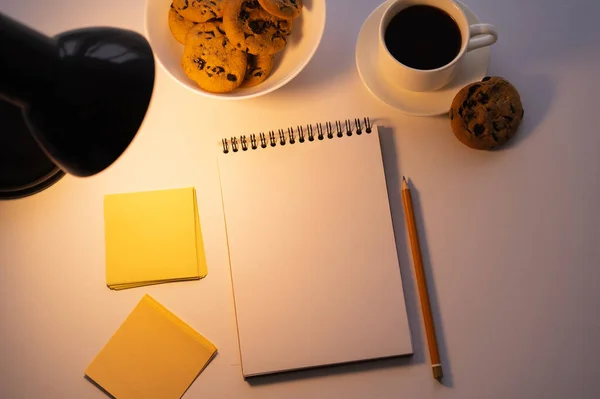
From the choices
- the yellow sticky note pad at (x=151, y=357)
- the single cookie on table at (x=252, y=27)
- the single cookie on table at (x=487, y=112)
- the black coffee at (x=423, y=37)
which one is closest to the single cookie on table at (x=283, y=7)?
the single cookie on table at (x=252, y=27)

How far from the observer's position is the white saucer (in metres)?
0.83

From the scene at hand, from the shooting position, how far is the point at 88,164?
1.51 ft

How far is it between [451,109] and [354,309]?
29 cm

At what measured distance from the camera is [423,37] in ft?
2.59

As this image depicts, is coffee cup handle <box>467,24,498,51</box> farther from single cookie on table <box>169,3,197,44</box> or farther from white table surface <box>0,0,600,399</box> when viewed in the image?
single cookie on table <box>169,3,197,44</box>

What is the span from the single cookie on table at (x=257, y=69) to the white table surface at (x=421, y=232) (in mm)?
66

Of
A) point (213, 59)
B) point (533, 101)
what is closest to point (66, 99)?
point (213, 59)

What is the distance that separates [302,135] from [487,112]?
0.80 ft

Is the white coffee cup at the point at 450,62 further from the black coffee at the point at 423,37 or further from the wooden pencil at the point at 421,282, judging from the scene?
the wooden pencil at the point at 421,282

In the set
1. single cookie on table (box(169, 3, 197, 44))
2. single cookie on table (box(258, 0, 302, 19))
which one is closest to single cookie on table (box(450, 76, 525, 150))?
single cookie on table (box(258, 0, 302, 19))

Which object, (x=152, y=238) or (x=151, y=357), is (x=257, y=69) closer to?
(x=152, y=238)

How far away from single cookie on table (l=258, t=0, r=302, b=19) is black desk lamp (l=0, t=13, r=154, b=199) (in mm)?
280

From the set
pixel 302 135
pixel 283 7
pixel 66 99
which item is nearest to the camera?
pixel 66 99

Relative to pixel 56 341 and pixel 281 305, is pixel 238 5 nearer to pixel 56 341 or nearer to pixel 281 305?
pixel 281 305
